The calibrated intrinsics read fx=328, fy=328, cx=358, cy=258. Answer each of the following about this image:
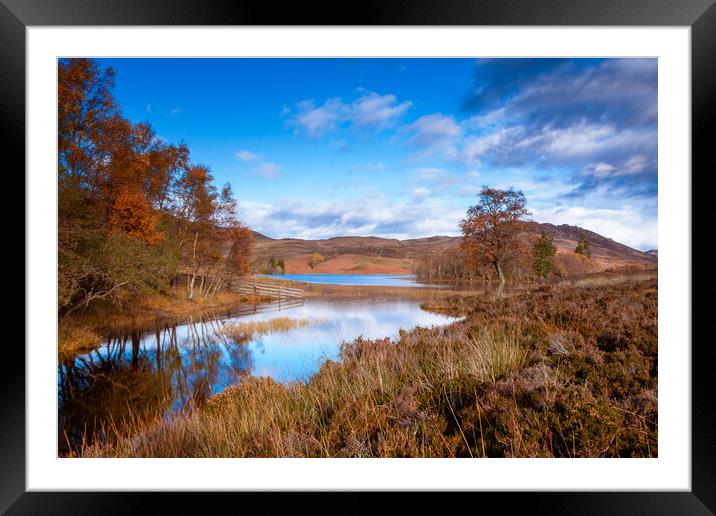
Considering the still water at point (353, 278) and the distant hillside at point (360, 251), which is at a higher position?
the distant hillside at point (360, 251)

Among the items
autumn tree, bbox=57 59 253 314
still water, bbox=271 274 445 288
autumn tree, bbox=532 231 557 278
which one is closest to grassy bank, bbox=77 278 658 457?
autumn tree, bbox=532 231 557 278

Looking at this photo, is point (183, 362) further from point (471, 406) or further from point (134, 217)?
point (471, 406)

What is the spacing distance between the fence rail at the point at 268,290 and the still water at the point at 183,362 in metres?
0.82

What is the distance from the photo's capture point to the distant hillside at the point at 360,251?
242 inches

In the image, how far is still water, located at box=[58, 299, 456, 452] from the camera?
3.79m

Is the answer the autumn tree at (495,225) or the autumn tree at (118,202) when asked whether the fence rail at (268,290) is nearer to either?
the autumn tree at (118,202)

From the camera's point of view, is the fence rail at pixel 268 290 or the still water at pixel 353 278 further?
the fence rail at pixel 268 290

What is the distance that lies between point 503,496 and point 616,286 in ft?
14.9

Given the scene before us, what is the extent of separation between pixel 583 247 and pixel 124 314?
7779 millimetres

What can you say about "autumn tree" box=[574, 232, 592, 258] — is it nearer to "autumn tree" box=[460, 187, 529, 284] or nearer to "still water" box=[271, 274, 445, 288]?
"autumn tree" box=[460, 187, 529, 284]

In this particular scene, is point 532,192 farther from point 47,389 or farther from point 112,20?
point 47,389

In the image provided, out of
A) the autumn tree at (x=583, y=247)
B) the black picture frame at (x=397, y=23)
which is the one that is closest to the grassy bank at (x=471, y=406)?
the black picture frame at (x=397, y=23)

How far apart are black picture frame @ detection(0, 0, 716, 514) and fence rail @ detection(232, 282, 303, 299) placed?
237 inches

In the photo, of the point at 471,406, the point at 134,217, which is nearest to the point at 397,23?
the point at 471,406
